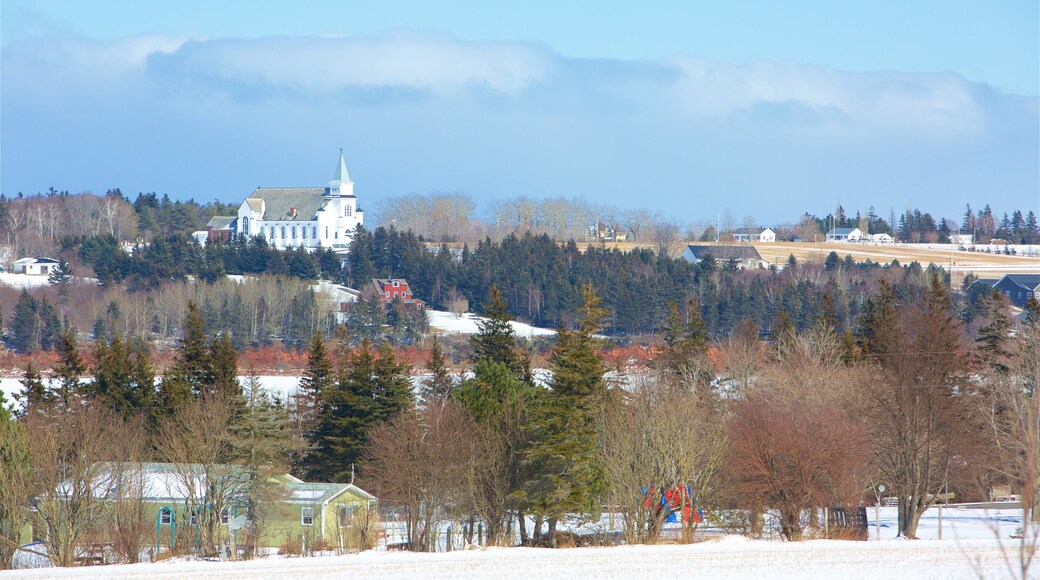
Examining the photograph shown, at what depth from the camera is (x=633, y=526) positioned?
102ft

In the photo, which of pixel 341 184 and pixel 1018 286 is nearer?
pixel 1018 286

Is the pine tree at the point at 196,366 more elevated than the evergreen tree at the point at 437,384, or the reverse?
the pine tree at the point at 196,366

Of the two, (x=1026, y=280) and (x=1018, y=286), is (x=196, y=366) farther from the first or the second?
(x=1026, y=280)

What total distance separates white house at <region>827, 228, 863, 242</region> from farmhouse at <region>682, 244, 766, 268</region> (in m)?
37.9

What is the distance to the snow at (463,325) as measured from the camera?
106 m

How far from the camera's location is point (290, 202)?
521 ft

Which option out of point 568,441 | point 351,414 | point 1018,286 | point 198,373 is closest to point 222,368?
point 198,373

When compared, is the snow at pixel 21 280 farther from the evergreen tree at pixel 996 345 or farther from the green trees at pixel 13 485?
the green trees at pixel 13 485

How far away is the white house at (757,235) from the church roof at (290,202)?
6179cm

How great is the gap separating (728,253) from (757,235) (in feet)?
160

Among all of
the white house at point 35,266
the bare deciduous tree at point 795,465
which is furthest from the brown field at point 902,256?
the bare deciduous tree at point 795,465

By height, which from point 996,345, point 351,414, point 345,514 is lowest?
point 345,514

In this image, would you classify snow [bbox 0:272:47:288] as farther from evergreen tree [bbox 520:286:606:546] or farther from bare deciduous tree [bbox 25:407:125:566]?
evergreen tree [bbox 520:286:606:546]

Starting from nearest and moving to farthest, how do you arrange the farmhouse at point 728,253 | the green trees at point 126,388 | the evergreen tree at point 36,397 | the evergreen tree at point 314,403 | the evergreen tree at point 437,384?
the evergreen tree at point 36,397, the evergreen tree at point 314,403, the green trees at point 126,388, the evergreen tree at point 437,384, the farmhouse at point 728,253
